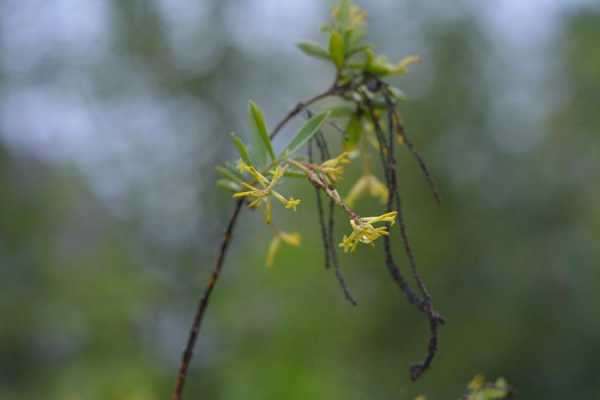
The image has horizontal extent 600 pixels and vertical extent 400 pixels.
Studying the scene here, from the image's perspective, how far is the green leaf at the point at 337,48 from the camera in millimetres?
672

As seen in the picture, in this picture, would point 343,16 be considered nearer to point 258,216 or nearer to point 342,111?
point 342,111

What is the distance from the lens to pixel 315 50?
748 millimetres

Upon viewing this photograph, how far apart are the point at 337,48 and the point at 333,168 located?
0.61ft

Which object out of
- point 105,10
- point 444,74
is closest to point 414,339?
point 444,74

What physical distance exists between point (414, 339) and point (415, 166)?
3.58 ft

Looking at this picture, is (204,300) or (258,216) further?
(258,216)

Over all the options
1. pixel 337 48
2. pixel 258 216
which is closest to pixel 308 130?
pixel 337 48

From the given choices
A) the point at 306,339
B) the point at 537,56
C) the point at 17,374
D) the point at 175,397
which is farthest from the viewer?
the point at 537,56

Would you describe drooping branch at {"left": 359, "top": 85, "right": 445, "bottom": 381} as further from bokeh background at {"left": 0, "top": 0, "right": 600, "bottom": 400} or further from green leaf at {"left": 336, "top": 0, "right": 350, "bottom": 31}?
bokeh background at {"left": 0, "top": 0, "right": 600, "bottom": 400}

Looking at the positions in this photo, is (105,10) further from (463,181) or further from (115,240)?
(463,181)

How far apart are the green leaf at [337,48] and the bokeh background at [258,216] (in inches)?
131

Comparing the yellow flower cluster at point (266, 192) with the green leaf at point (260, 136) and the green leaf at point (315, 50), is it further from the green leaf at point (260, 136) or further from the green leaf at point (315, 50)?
the green leaf at point (315, 50)

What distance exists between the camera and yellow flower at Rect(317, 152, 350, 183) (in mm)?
525

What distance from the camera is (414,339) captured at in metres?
4.80
